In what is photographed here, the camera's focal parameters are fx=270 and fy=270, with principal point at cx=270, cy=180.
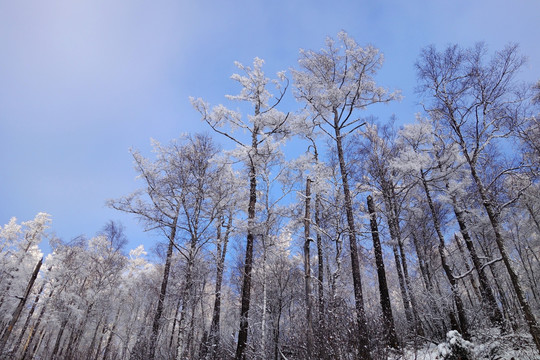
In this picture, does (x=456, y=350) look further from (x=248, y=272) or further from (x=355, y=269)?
(x=248, y=272)

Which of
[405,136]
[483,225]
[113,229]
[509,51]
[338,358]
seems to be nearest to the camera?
[338,358]

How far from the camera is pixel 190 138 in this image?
12.7 m

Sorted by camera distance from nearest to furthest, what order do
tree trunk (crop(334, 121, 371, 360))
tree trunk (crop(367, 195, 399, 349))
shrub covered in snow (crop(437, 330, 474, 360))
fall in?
shrub covered in snow (crop(437, 330, 474, 360)) → tree trunk (crop(334, 121, 371, 360)) → tree trunk (crop(367, 195, 399, 349))

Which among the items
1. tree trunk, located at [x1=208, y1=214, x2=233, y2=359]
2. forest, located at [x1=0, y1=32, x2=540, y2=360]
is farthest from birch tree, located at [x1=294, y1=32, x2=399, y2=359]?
tree trunk, located at [x1=208, y1=214, x2=233, y2=359]

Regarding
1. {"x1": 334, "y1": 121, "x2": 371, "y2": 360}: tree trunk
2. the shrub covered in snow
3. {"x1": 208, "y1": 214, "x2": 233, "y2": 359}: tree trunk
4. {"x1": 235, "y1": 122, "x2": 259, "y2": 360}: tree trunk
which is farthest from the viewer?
{"x1": 208, "y1": 214, "x2": 233, "y2": 359}: tree trunk

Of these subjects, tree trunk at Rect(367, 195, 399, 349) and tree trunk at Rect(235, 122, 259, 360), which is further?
tree trunk at Rect(235, 122, 259, 360)

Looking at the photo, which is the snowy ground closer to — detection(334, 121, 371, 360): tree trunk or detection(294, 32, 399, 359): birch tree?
detection(334, 121, 371, 360): tree trunk

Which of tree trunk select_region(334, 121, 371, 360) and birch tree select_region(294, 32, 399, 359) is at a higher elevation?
birch tree select_region(294, 32, 399, 359)

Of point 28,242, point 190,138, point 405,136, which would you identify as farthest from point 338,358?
point 28,242

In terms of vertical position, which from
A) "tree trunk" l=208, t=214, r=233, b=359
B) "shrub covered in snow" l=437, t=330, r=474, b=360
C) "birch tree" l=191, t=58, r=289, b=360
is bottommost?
"shrub covered in snow" l=437, t=330, r=474, b=360

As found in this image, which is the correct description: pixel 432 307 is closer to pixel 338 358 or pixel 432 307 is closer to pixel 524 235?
pixel 338 358

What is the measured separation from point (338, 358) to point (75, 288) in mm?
26023

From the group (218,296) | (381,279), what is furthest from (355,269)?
(218,296)

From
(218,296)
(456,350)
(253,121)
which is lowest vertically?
(456,350)
